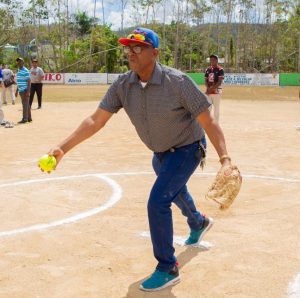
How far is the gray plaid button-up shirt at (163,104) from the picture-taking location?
3838 millimetres

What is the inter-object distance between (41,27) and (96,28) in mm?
9960

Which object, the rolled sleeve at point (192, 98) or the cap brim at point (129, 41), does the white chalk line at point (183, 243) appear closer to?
the rolled sleeve at point (192, 98)

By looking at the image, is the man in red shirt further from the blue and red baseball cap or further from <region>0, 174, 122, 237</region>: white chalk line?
the blue and red baseball cap

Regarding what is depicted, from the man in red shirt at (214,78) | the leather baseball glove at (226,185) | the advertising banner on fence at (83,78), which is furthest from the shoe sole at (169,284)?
the advertising banner on fence at (83,78)

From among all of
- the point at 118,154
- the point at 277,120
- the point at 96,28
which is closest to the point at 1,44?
the point at 96,28

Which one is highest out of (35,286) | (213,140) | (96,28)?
(96,28)

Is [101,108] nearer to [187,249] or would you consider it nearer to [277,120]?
[187,249]

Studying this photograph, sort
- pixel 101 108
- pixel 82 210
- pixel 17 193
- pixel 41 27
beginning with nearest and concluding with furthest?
1. pixel 101 108
2. pixel 82 210
3. pixel 17 193
4. pixel 41 27

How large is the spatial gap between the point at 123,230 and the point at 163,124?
178 centimetres

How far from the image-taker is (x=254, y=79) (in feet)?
153

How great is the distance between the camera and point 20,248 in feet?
15.6

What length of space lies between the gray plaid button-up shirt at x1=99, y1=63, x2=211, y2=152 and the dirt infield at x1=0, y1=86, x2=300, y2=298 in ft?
3.78

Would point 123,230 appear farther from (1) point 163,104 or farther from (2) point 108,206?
(1) point 163,104

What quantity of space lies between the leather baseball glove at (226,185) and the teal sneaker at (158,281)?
689 millimetres
